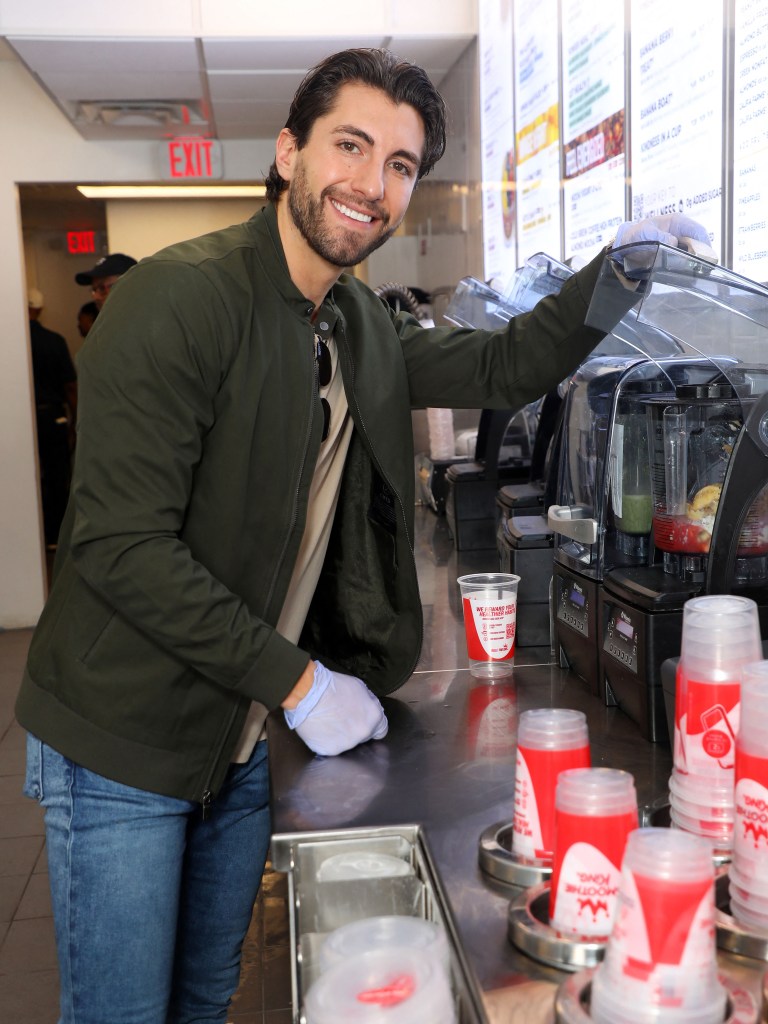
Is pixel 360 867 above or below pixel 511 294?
below

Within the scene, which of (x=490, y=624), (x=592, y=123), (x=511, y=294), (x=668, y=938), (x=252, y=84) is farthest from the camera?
(x=252, y=84)

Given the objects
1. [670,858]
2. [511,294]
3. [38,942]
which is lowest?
[38,942]

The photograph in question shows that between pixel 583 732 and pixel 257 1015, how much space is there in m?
1.81

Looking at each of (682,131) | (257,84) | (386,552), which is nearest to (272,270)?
(386,552)

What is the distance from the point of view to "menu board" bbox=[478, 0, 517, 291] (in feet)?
13.9

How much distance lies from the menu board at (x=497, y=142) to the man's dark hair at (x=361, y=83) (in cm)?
249

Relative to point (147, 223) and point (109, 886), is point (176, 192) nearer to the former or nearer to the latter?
point (147, 223)

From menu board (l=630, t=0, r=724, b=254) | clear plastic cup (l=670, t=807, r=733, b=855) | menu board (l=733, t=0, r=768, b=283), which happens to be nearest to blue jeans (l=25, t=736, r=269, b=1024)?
clear plastic cup (l=670, t=807, r=733, b=855)

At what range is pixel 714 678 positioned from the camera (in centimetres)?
103

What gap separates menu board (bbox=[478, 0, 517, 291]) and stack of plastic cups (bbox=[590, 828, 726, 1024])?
3556 millimetres

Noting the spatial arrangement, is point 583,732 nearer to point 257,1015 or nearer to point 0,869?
point 257,1015

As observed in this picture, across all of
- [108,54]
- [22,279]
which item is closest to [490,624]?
[108,54]

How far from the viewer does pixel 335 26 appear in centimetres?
466

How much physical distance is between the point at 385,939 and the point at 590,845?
0.19 m
